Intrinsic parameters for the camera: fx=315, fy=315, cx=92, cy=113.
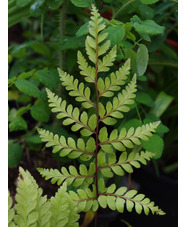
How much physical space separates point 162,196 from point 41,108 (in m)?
0.60

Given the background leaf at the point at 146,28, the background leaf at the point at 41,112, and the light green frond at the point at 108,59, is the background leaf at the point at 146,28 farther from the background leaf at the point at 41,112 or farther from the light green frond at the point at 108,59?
the background leaf at the point at 41,112

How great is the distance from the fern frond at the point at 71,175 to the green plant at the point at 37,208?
0.02 meters

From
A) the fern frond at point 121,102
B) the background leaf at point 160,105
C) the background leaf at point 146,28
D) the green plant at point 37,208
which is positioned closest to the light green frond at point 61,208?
the green plant at point 37,208

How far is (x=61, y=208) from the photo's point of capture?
391 millimetres

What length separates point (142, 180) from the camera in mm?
1067

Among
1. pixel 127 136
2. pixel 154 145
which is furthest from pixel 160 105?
pixel 127 136

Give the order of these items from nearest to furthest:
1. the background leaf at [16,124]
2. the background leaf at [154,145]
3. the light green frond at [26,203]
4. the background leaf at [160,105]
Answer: the light green frond at [26,203] < the background leaf at [154,145] < the background leaf at [16,124] < the background leaf at [160,105]

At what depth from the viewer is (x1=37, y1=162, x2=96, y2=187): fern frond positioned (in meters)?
0.41

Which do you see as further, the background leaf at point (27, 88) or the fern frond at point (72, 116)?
the background leaf at point (27, 88)

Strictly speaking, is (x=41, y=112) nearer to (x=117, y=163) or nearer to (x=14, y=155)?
(x=14, y=155)

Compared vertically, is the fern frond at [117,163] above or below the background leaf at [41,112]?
below

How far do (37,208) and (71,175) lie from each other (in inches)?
2.5

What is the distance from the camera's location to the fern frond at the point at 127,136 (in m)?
0.39
